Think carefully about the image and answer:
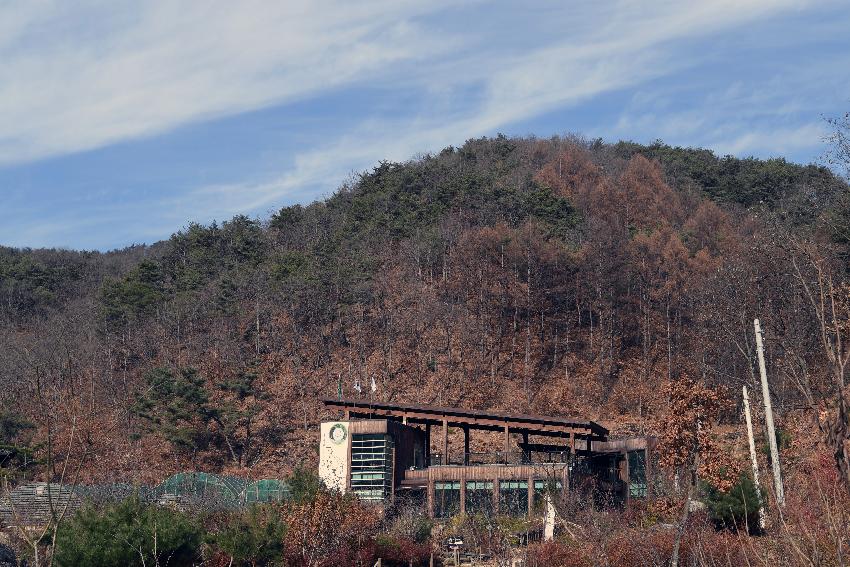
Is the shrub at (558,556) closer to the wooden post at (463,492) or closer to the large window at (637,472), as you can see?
the wooden post at (463,492)

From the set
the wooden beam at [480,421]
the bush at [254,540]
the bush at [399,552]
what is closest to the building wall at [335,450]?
the wooden beam at [480,421]

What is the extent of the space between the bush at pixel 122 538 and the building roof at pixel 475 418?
15905 millimetres

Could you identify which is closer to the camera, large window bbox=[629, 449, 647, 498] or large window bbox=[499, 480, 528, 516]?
large window bbox=[499, 480, 528, 516]

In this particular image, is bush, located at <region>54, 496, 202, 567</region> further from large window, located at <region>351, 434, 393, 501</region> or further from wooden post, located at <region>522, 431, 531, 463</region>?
wooden post, located at <region>522, 431, 531, 463</region>

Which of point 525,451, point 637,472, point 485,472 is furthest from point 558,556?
point 637,472

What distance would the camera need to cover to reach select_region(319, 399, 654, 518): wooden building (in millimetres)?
35562

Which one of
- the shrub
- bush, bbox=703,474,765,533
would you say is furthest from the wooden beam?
the shrub

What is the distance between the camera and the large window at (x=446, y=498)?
119 ft

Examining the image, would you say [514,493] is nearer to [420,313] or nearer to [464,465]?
[464,465]

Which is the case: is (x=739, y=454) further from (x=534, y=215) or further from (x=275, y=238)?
(x=275, y=238)

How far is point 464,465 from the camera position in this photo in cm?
3647

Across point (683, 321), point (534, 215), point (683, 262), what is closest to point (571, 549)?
point (683, 321)

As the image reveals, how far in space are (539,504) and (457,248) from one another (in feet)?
110

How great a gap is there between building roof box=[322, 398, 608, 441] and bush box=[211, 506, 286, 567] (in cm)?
1365
